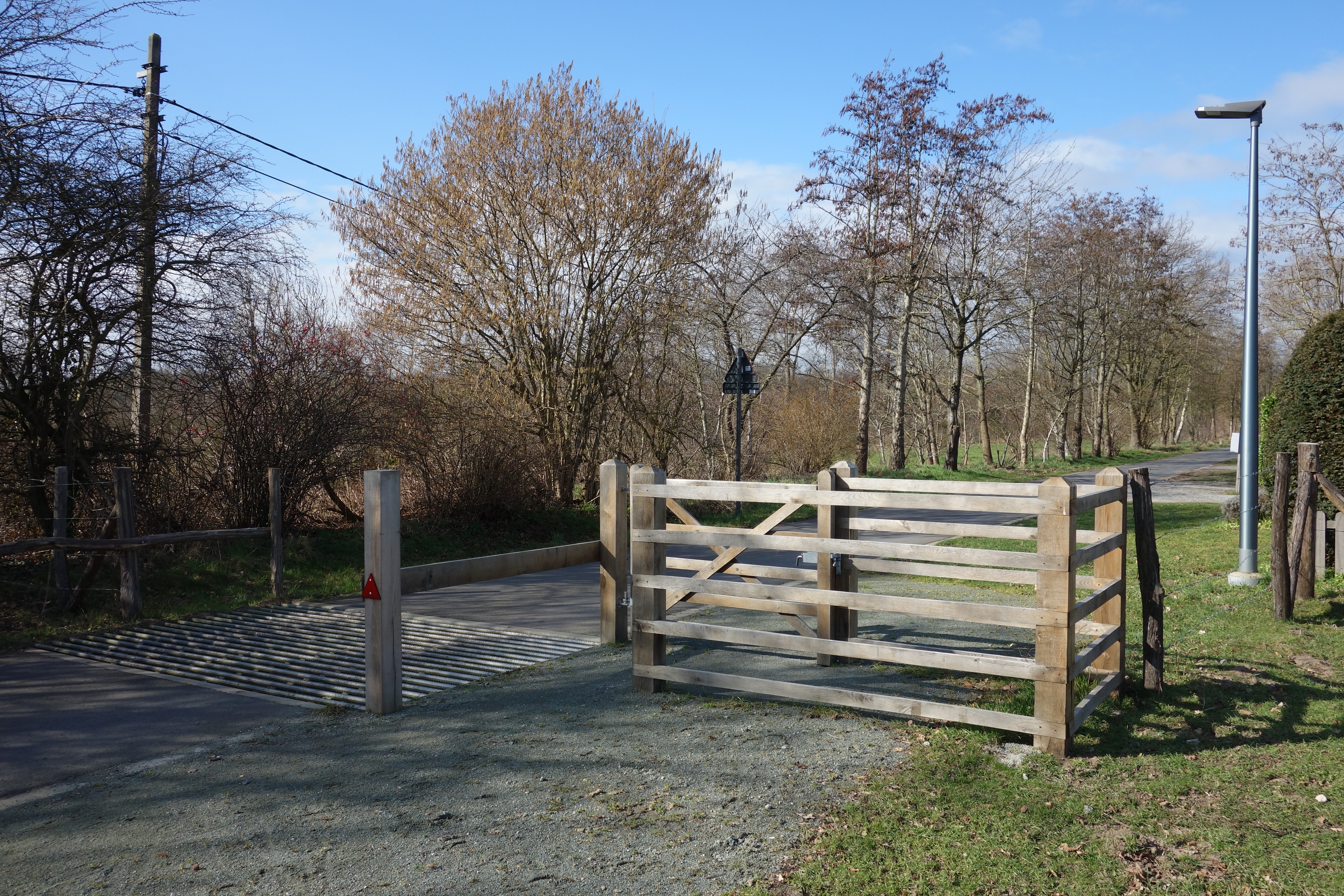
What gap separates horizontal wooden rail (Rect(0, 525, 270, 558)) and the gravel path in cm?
376

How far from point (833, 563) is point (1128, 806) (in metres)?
2.56

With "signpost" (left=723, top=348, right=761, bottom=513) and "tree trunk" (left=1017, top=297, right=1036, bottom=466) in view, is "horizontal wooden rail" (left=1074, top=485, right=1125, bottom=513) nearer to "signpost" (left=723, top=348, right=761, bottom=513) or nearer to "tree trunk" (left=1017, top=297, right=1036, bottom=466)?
"signpost" (left=723, top=348, right=761, bottom=513)

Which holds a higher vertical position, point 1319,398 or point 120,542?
point 1319,398

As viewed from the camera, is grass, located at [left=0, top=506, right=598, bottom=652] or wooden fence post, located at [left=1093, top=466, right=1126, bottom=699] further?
grass, located at [left=0, top=506, right=598, bottom=652]

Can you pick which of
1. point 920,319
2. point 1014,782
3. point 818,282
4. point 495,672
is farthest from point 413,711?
point 920,319

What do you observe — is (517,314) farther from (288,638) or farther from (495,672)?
(495,672)

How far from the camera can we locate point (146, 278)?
32.4 feet

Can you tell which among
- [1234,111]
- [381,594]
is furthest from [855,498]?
[1234,111]

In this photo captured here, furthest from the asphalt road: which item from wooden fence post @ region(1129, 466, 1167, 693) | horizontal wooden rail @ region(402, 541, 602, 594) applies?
wooden fence post @ region(1129, 466, 1167, 693)

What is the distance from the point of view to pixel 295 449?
11867 millimetres

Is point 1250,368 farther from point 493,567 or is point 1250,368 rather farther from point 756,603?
point 493,567

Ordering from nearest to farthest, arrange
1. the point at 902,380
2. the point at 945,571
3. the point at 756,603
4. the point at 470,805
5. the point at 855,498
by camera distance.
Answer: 1. the point at 470,805
2. the point at 855,498
3. the point at 945,571
4. the point at 756,603
5. the point at 902,380

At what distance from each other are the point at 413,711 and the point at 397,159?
42.9 ft

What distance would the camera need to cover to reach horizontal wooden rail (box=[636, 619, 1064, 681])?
483cm
